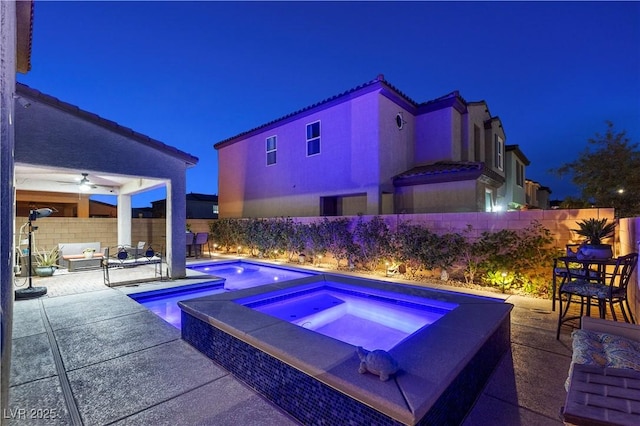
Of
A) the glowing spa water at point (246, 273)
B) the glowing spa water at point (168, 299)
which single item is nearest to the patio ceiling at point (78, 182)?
the glowing spa water at point (168, 299)

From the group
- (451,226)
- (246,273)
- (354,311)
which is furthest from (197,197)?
(354,311)

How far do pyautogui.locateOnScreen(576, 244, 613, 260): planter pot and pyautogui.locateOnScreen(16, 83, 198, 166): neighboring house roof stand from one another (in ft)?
27.8

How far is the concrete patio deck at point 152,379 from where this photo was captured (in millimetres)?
2453

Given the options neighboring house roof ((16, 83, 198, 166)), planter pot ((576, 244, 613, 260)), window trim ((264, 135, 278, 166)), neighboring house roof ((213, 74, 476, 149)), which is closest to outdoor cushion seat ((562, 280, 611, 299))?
planter pot ((576, 244, 613, 260))

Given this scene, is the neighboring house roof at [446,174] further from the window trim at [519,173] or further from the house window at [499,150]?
the window trim at [519,173]

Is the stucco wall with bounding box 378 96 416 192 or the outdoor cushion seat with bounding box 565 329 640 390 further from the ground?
the stucco wall with bounding box 378 96 416 192

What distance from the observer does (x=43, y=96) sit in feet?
18.4

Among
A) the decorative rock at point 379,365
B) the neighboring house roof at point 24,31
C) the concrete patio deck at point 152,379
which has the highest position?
the neighboring house roof at point 24,31

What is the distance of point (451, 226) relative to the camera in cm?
805

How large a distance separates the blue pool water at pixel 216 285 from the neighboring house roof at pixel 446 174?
5591mm

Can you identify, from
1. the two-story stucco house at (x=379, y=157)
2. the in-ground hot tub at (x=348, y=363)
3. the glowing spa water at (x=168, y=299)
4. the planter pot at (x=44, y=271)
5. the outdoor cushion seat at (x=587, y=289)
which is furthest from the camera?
the two-story stucco house at (x=379, y=157)

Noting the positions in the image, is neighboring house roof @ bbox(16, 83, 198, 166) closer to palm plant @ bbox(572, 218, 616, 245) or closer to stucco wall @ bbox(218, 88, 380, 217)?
stucco wall @ bbox(218, 88, 380, 217)

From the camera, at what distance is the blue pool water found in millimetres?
6356

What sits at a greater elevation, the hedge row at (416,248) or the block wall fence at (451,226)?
the block wall fence at (451,226)
